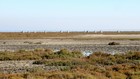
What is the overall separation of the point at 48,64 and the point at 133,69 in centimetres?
798

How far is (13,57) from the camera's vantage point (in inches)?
1500

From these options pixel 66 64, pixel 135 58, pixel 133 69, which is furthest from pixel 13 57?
pixel 133 69

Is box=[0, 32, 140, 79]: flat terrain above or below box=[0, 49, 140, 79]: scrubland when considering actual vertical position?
below

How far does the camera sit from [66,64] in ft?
103

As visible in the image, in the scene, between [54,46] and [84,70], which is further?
[54,46]

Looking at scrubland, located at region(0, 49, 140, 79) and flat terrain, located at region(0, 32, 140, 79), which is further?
flat terrain, located at region(0, 32, 140, 79)

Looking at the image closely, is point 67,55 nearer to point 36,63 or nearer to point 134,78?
point 36,63

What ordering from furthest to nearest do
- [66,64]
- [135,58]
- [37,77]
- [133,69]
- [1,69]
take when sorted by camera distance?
[135,58], [66,64], [1,69], [133,69], [37,77]

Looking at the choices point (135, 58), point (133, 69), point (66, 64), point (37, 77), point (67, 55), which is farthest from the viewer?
point (67, 55)

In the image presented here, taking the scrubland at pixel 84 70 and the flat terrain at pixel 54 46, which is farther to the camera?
the flat terrain at pixel 54 46

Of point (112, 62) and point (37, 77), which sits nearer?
point (37, 77)

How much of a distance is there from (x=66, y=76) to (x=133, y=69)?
18.7 ft

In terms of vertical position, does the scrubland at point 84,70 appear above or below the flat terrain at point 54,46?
above

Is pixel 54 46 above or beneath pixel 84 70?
beneath
